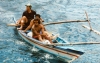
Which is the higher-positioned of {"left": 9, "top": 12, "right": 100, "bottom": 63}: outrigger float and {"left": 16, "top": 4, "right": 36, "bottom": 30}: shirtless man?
{"left": 16, "top": 4, "right": 36, "bottom": 30}: shirtless man

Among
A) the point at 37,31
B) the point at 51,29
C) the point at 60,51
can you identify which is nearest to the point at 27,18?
the point at 37,31

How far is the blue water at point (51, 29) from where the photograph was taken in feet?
51.8

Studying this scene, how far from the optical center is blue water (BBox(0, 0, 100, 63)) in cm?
1579

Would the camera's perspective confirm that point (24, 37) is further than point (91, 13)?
No

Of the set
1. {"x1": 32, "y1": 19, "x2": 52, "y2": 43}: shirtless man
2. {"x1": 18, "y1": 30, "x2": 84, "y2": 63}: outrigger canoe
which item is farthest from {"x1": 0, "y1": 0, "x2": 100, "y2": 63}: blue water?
{"x1": 32, "y1": 19, "x2": 52, "y2": 43}: shirtless man

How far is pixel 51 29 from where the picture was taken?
21.1 metres

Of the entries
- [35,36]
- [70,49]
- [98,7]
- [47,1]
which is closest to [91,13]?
[98,7]

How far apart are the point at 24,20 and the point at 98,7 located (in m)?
12.2

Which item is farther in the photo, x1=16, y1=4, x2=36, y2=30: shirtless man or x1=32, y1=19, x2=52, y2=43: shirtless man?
x1=16, y1=4, x2=36, y2=30: shirtless man

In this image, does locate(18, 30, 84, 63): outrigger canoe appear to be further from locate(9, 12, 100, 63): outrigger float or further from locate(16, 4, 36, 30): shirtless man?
locate(16, 4, 36, 30): shirtless man

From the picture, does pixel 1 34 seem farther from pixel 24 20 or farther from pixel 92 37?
pixel 92 37

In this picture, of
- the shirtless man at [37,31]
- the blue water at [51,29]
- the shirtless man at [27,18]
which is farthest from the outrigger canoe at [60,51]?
the shirtless man at [27,18]

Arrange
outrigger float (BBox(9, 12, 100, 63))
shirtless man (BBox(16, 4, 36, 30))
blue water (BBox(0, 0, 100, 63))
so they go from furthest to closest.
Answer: shirtless man (BBox(16, 4, 36, 30)) → blue water (BBox(0, 0, 100, 63)) → outrigger float (BBox(9, 12, 100, 63))

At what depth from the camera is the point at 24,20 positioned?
1855 centimetres
